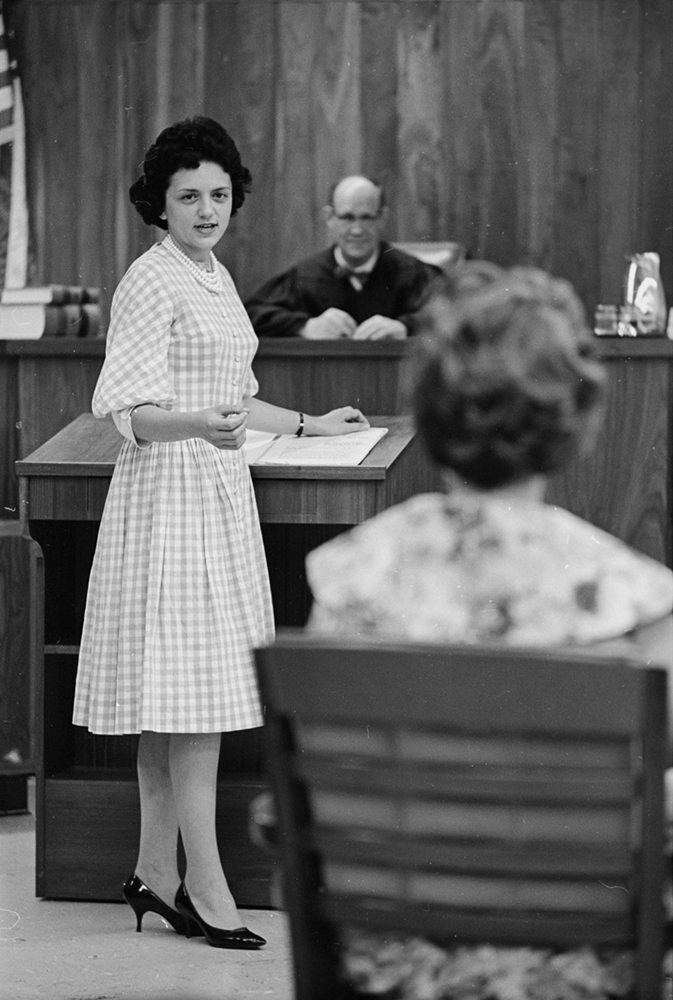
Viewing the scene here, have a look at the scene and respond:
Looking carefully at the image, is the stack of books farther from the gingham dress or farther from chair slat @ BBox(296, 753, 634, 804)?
chair slat @ BBox(296, 753, 634, 804)

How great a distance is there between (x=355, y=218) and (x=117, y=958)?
3525mm

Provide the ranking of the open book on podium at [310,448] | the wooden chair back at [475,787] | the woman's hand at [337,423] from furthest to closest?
the woman's hand at [337,423] → the open book on podium at [310,448] → the wooden chair back at [475,787]

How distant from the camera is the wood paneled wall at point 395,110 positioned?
5.91 meters

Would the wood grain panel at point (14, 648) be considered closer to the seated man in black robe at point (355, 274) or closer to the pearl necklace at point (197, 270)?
the pearl necklace at point (197, 270)

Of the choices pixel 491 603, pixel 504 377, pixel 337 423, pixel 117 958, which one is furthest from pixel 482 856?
pixel 337 423

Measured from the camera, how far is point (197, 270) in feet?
9.58

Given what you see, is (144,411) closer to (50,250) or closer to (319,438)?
(319,438)

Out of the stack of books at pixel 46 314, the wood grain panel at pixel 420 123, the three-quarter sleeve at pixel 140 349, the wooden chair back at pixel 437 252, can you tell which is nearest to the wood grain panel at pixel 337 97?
the wood grain panel at pixel 420 123

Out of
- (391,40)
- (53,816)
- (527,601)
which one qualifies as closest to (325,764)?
(527,601)

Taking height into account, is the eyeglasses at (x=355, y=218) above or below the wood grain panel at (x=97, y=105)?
below

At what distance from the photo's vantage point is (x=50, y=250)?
612cm

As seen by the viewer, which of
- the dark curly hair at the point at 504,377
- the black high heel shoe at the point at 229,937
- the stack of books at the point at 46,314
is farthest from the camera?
the stack of books at the point at 46,314

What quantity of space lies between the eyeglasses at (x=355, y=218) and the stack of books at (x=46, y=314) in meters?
1.59

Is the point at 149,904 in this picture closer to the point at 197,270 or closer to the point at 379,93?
the point at 197,270
